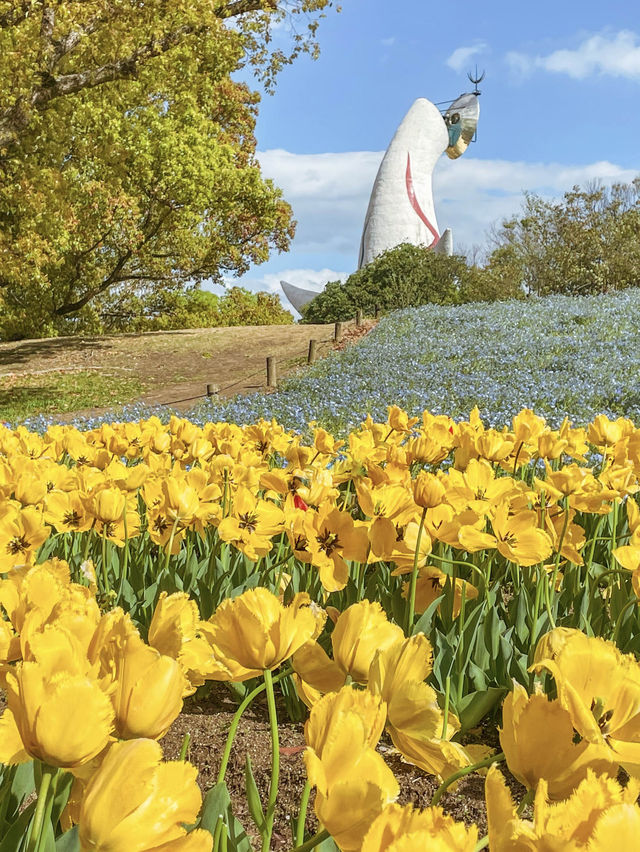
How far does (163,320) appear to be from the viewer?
2652cm

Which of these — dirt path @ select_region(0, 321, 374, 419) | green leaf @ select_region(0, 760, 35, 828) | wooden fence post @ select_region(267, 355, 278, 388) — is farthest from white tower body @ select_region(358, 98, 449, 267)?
green leaf @ select_region(0, 760, 35, 828)

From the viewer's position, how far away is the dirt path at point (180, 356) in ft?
53.7

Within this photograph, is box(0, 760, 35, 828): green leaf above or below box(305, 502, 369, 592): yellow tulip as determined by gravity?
below

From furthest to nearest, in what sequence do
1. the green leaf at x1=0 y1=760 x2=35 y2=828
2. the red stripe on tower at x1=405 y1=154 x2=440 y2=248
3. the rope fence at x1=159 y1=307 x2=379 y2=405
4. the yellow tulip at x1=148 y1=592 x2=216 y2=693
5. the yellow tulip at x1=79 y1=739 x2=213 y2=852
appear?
the red stripe on tower at x1=405 y1=154 x2=440 y2=248 → the rope fence at x1=159 y1=307 x2=379 y2=405 → the green leaf at x1=0 y1=760 x2=35 y2=828 → the yellow tulip at x1=148 y1=592 x2=216 y2=693 → the yellow tulip at x1=79 y1=739 x2=213 y2=852

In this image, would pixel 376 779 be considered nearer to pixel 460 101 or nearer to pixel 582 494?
pixel 582 494

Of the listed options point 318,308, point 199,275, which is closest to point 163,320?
point 199,275

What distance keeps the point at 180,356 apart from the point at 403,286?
25.3 ft

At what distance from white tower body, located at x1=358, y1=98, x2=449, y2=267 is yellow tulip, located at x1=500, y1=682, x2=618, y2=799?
37.6 metres

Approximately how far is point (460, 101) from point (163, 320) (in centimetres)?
2509

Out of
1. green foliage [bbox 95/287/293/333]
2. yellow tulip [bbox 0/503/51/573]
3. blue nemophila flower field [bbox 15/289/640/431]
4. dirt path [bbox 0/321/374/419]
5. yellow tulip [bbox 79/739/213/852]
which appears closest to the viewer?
yellow tulip [bbox 79/739/213/852]

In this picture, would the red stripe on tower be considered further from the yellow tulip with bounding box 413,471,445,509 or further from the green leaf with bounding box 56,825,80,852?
the green leaf with bounding box 56,825,80,852

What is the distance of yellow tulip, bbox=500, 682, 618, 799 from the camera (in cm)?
69

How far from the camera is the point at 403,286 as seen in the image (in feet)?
77.2

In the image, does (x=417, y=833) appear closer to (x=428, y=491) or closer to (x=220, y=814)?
(x=220, y=814)
